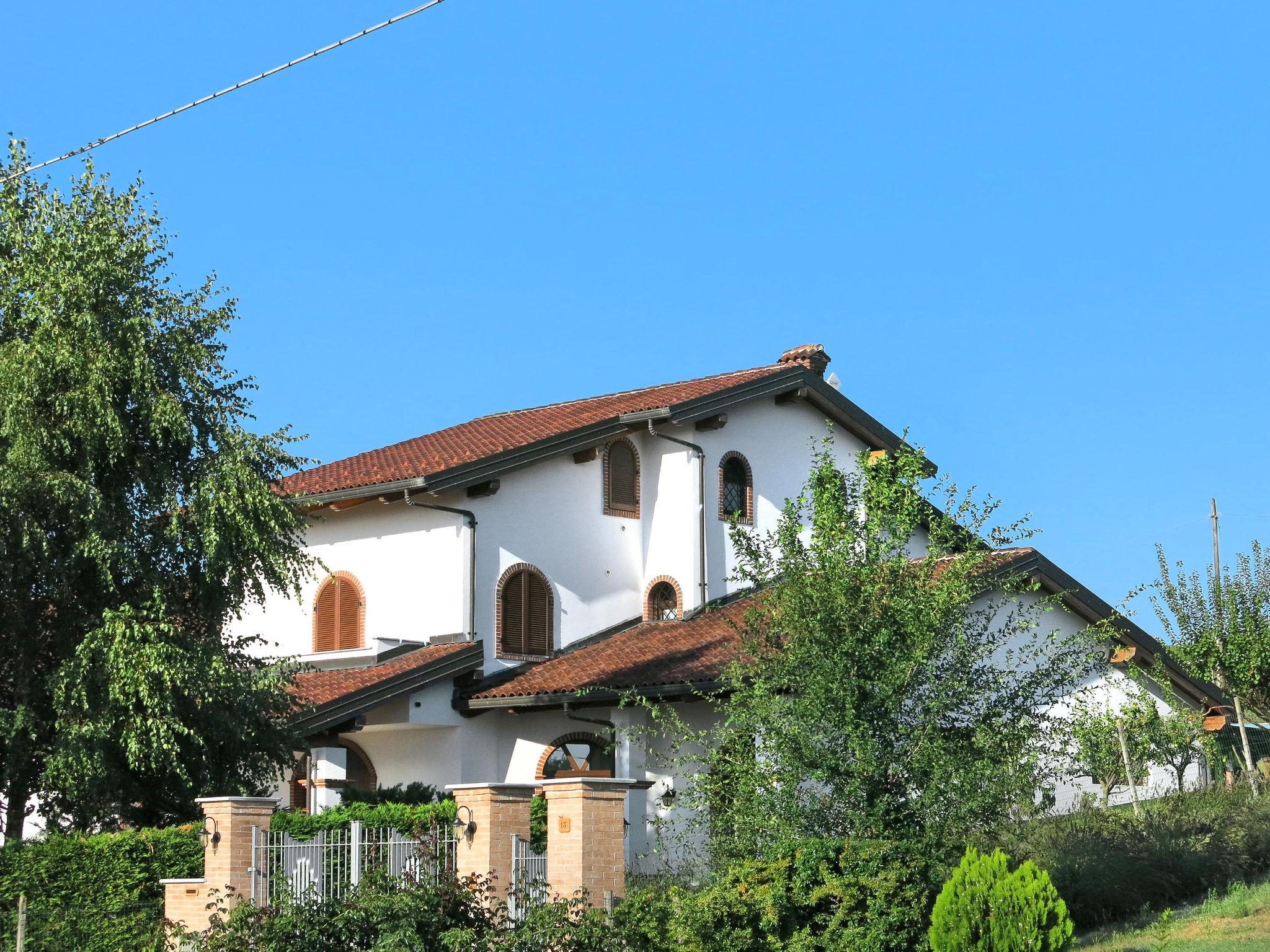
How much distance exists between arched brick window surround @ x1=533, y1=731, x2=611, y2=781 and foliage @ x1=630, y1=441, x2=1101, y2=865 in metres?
9.00

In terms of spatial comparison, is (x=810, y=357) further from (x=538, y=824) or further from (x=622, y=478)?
(x=538, y=824)

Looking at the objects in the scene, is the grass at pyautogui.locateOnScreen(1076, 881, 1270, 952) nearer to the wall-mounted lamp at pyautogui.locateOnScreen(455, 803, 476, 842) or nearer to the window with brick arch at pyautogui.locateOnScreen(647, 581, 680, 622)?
the wall-mounted lamp at pyautogui.locateOnScreen(455, 803, 476, 842)

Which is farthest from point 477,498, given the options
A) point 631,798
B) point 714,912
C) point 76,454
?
point 714,912

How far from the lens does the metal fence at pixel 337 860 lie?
14.7 meters

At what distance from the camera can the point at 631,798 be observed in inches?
904

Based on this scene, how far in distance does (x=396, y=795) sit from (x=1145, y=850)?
415 inches

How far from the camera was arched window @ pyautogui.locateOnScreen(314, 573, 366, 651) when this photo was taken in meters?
25.6

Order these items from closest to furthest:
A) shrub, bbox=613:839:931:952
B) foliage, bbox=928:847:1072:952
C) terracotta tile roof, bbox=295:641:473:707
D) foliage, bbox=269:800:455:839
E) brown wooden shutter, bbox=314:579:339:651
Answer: foliage, bbox=928:847:1072:952 < shrub, bbox=613:839:931:952 < foliage, bbox=269:800:455:839 < terracotta tile roof, bbox=295:641:473:707 < brown wooden shutter, bbox=314:579:339:651

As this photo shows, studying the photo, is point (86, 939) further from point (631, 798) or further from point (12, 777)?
point (631, 798)

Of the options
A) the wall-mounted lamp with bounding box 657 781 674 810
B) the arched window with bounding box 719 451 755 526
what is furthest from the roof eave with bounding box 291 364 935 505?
the wall-mounted lamp with bounding box 657 781 674 810

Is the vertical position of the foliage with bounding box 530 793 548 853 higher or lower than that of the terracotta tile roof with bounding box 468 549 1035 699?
lower

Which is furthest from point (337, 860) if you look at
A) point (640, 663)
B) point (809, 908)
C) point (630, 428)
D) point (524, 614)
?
point (630, 428)

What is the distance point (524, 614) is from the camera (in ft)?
83.1

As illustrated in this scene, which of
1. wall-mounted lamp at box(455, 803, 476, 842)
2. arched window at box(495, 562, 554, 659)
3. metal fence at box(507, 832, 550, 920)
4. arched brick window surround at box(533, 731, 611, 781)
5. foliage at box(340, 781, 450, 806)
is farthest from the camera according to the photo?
arched window at box(495, 562, 554, 659)
